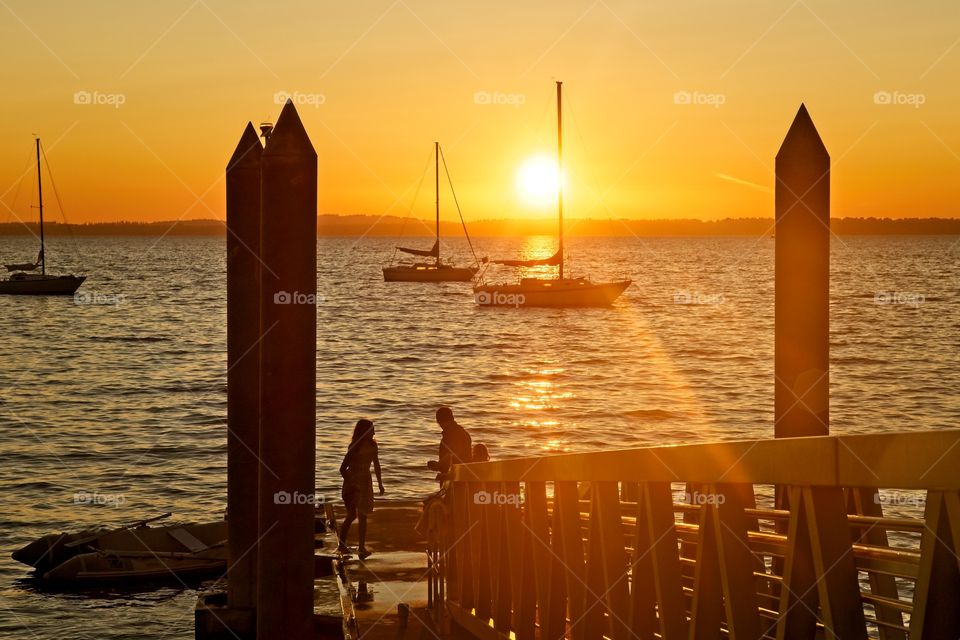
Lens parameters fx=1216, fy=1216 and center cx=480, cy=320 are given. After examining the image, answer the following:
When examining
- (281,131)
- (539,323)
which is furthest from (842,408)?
(539,323)

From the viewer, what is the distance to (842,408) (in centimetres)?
4762

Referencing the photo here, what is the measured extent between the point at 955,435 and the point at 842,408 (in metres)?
46.3

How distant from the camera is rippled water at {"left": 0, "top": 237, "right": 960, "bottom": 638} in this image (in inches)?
1200

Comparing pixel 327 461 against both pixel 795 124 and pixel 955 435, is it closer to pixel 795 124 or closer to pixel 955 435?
pixel 795 124

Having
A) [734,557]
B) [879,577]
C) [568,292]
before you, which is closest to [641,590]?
[879,577]

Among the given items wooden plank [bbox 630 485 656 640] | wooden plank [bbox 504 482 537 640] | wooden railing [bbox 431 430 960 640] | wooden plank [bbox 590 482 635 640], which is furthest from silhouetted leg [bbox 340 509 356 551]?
wooden plank [bbox 630 485 656 640]

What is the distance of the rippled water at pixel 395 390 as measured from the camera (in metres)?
30.5

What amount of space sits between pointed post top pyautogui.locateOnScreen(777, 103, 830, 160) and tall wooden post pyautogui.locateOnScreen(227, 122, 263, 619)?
4.40m

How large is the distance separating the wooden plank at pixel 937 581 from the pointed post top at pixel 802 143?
5001 mm

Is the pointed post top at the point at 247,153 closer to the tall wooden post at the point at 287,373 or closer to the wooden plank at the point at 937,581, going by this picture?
the tall wooden post at the point at 287,373

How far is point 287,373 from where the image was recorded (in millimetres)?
8031

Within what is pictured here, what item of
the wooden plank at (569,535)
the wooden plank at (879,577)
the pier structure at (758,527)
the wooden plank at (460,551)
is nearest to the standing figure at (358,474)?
the wooden plank at (460,551)

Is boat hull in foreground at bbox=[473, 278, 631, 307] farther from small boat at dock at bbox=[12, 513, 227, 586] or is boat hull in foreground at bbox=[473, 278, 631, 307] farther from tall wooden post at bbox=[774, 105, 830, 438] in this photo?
tall wooden post at bbox=[774, 105, 830, 438]

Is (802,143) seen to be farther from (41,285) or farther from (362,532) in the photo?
(41,285)
